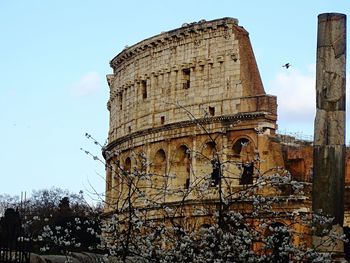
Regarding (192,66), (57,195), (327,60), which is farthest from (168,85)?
(57,195)

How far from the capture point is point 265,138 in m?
40.5

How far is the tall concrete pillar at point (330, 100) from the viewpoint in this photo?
1716cm

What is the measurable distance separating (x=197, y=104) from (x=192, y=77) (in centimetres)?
161

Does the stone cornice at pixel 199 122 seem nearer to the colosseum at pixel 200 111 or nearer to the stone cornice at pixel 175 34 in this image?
the colosseum at pixel 200 111

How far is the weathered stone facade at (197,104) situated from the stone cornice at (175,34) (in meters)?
0.05

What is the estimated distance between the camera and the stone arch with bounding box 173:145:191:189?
146ft

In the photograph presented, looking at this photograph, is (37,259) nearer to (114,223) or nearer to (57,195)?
(114,223)

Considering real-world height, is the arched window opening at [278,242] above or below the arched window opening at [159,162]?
below

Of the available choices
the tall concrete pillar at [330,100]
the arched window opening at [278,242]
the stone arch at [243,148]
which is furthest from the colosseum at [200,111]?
the arched window opening at [278,242]

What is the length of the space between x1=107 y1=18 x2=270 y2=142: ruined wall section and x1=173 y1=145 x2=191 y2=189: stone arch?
1649mm

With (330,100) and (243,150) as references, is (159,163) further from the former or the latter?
(330,100)

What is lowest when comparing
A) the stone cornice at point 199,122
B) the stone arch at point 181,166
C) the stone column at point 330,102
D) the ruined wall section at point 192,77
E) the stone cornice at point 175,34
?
the stone column at point 330,102

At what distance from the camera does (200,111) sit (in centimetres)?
4344

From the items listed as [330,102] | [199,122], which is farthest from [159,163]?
[330,102]
